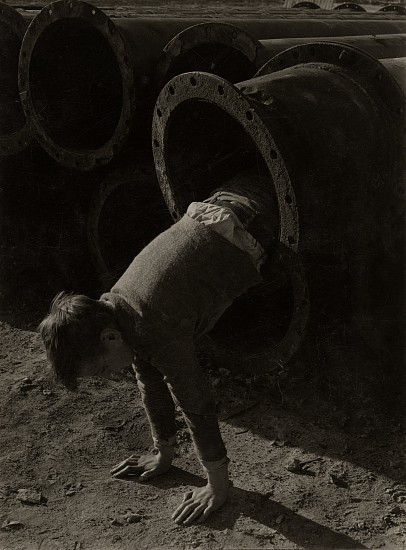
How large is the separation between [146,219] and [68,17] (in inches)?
52.0

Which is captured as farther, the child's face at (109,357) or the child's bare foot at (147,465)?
the child's bare foot at (147,465)

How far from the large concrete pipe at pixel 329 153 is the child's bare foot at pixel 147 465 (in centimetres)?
80

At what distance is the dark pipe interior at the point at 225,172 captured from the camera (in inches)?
152

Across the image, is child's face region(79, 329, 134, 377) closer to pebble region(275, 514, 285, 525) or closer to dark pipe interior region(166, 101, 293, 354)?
pebble region(275, 514, 285, 525)

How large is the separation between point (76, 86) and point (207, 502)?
118 inches

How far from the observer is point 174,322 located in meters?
2.93

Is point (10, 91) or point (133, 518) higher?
point (10, 91)

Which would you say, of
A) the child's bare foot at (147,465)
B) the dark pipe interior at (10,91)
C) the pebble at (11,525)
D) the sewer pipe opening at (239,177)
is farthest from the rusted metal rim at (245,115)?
the dark pipe interior at (10,91)

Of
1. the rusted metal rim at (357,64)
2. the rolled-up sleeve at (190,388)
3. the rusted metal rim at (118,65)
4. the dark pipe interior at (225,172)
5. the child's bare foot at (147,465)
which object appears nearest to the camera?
the rolled-up sleeve at (190,388)

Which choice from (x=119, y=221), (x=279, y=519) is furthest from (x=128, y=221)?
(x=279, y=519)

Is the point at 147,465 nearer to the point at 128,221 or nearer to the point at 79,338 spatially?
the point at 79,338

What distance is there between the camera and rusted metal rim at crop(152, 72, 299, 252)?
3.09 meters

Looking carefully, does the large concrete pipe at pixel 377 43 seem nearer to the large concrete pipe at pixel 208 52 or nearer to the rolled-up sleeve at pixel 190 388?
the large concrete pipe at pixel 208 52

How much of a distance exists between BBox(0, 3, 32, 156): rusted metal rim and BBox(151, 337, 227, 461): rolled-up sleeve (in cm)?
252
